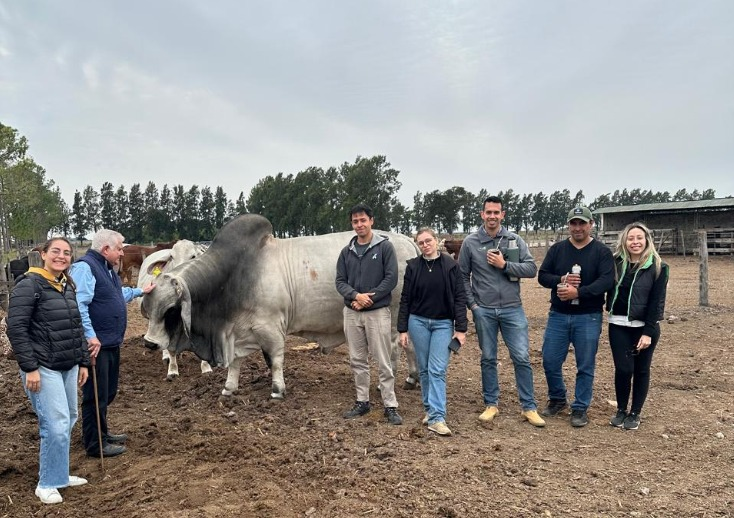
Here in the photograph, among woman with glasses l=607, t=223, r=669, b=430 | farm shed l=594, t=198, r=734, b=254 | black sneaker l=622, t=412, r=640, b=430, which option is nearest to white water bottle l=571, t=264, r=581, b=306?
woman with glasses l=607, t=223, r=669, b=430

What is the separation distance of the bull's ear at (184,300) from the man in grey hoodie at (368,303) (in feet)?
5.48

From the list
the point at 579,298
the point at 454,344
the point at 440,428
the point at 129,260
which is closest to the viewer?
the point at 440,428

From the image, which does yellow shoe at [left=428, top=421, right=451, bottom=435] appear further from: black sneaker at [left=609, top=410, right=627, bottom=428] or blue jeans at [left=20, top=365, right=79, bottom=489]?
blue jeans at [left=20, top=365, right=79, bottom=489]

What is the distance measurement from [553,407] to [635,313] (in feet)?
4.28

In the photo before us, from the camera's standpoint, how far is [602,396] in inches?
237

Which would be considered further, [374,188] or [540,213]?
[540,213]

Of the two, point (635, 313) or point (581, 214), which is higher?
point (581, 214)

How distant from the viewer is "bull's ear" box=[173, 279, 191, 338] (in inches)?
219

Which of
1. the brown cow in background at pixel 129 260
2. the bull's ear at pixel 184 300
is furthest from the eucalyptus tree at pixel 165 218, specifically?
the bull's ear at pixel 184 300

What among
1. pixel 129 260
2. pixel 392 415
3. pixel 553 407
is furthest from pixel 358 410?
pixel 129 260

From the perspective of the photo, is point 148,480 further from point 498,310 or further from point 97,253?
point 498,310

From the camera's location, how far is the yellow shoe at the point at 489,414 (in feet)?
16.8

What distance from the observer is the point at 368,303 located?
506 cm

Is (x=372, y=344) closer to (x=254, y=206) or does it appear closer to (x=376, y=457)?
(x=376, y=457)
